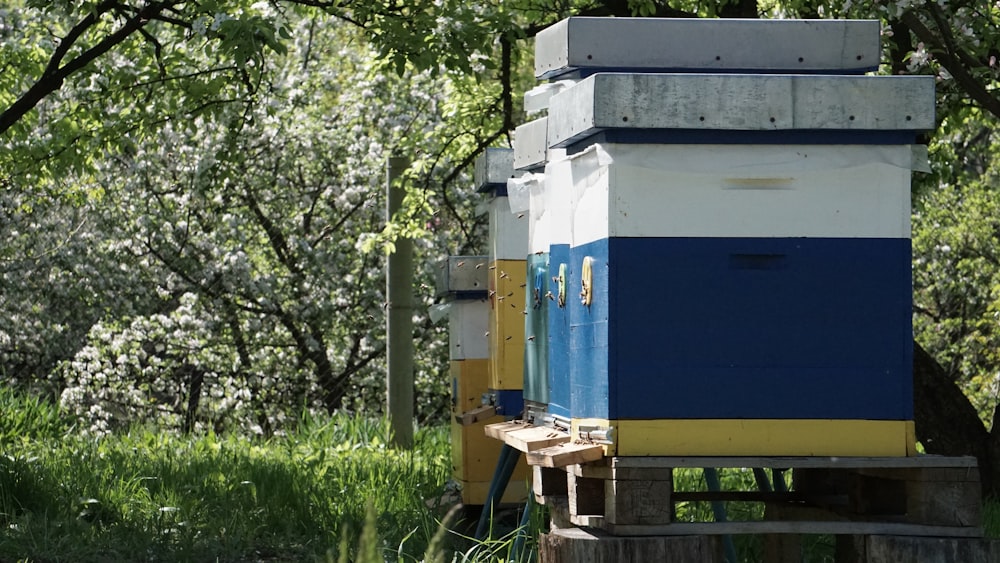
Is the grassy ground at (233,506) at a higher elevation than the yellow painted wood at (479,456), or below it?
below

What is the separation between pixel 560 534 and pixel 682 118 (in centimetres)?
128

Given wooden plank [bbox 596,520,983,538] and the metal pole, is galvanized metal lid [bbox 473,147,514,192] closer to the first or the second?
wooden plank [bbox 596,520,983,538]

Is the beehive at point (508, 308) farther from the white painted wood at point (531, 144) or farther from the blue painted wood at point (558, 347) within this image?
the blue painted wood at point (558, 347)

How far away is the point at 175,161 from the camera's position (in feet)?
43.8

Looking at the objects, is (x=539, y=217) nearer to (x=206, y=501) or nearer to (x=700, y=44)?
(x=700, y=44)

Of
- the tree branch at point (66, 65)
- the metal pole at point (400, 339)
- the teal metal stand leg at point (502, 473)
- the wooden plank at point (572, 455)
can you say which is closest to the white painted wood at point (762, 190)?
the wooden plank at point (572, 455)

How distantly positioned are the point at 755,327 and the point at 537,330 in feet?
3.71

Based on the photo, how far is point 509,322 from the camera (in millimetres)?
5832

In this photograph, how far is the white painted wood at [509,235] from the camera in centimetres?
592

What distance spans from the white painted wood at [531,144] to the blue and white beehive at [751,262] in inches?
33.2

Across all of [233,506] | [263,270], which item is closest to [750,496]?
[233,506]

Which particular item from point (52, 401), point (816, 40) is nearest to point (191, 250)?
point (52, 401)

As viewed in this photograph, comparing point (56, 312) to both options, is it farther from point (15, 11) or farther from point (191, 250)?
point (15, 11)

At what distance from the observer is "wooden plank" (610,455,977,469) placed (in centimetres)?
387
